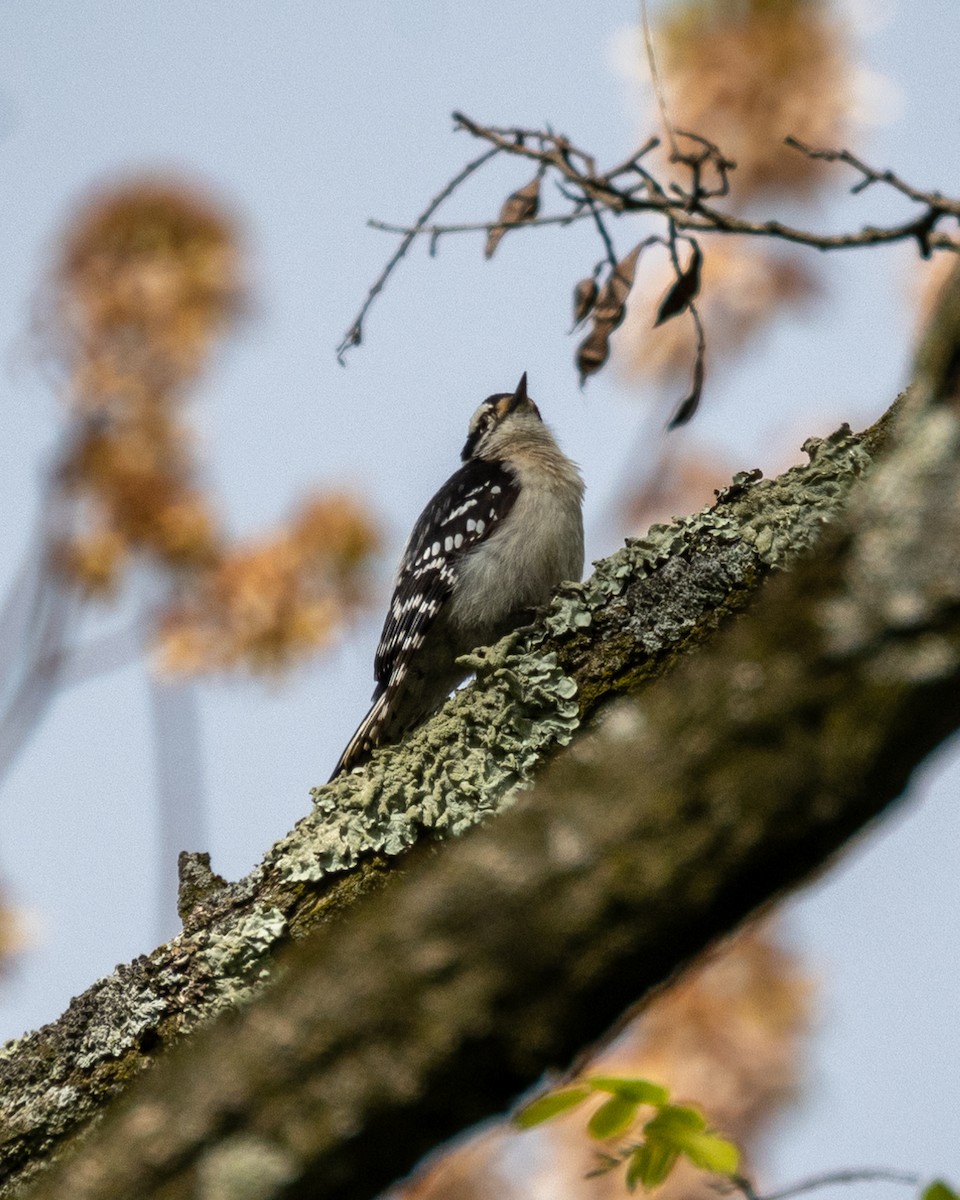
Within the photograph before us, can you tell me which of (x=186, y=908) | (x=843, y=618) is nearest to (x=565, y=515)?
(x=186, y=908)

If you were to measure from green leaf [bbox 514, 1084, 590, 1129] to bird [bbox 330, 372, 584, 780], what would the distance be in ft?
8.90

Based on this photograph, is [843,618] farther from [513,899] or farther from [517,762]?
[517,762]

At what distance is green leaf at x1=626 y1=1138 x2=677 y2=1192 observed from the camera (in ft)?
5.89

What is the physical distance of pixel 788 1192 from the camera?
1.82 metres

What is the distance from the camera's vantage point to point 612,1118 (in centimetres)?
180

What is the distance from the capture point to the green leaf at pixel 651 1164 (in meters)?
1.79

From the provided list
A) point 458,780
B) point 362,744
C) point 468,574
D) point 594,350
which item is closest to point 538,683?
point 458,780

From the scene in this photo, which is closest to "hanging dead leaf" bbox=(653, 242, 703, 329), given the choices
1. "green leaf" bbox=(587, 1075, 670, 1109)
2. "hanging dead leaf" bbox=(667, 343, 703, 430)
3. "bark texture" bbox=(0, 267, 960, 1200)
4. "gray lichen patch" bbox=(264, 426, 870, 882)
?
"hanging dead leaf" bbox=(667, 343, 703, 430)

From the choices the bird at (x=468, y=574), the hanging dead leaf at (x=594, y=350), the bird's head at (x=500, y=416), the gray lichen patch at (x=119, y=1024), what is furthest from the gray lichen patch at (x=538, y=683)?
the bird's head at (x=500, y=416)

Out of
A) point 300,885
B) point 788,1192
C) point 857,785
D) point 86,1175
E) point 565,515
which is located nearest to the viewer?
point 857,785

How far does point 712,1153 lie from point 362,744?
269 cm

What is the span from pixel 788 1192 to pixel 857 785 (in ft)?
2.99

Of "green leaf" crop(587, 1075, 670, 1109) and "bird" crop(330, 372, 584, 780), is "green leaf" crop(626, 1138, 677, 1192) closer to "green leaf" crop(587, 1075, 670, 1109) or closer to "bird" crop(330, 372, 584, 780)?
"green leaf" crop(587, 1075, 670, 1109)

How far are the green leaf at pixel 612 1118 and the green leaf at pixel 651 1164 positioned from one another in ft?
0.18
